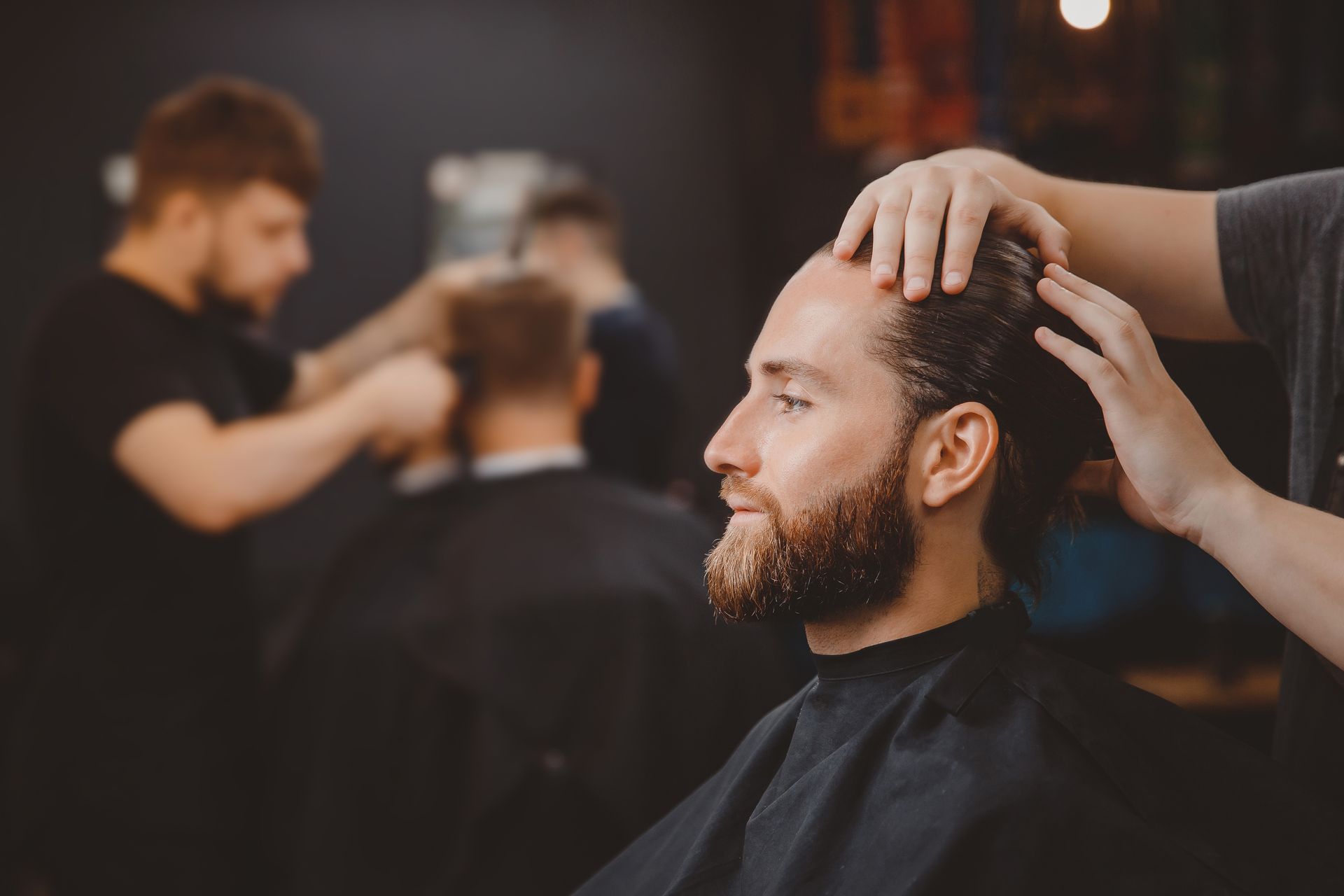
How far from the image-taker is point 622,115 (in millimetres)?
4738

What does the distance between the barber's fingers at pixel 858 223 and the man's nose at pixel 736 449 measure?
0.19 meters

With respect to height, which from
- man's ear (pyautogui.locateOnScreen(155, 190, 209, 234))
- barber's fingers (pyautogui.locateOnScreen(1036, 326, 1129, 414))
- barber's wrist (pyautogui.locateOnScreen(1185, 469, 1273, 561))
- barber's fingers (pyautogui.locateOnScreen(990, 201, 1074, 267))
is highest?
barber's fingers (pyautogui.locateOnScreen(990, 201, 1074, 267))

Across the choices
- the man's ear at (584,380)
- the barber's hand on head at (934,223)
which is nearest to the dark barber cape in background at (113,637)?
the man's ear at (584,380)

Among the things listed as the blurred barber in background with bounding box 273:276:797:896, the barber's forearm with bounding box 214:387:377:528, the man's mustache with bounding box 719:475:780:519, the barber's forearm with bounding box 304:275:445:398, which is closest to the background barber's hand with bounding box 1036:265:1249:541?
the man's mustache with bounding box 719:475:780:519

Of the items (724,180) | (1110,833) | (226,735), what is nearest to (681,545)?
(226,735)

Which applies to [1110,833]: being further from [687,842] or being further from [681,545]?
[681,545]

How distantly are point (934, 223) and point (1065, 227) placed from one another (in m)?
0.20

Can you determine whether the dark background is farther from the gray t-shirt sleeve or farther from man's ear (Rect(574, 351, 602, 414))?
the gray t-shirt sleeve

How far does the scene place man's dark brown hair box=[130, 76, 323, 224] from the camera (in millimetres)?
2305

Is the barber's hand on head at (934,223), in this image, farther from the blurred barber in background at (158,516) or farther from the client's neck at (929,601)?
the blurred barber in background at (158,516)

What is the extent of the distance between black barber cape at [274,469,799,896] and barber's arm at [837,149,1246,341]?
1.38m

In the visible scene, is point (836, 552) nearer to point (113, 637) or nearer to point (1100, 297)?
point (1100, 297)

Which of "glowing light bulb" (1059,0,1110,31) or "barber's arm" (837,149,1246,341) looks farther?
"glowing light bulb" (1059,0,1110,31)

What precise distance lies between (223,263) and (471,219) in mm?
2173
